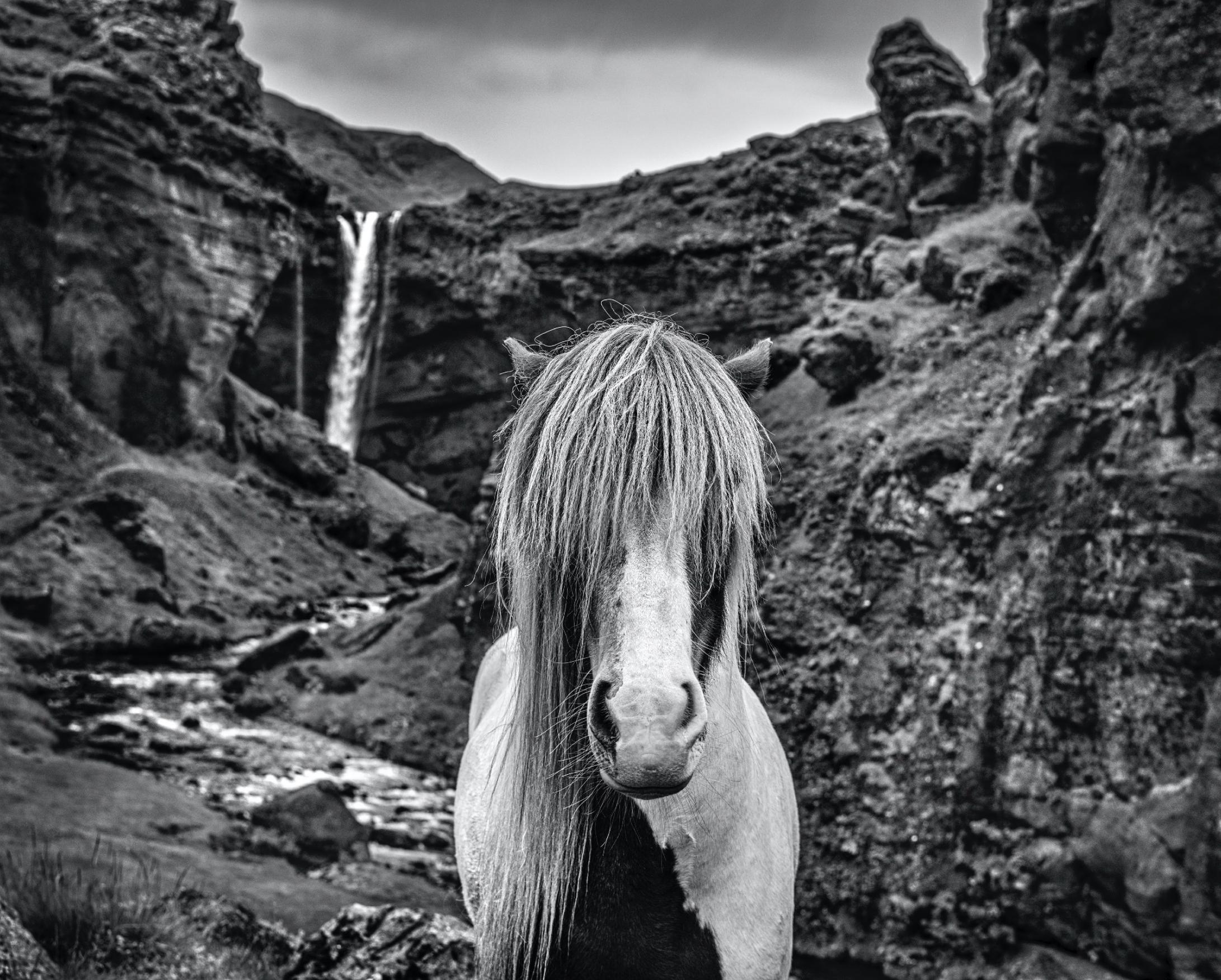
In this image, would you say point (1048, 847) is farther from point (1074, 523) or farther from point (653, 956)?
point (653, 956)

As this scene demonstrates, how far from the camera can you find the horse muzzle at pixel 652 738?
5.93ft

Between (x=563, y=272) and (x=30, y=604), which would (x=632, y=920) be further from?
(x=563, y=272)

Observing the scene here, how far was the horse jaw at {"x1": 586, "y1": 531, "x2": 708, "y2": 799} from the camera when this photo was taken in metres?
1.82

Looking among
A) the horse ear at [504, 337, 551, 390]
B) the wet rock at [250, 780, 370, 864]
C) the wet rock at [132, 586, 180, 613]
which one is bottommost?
the wet rock at [250, 780, 370, 864]

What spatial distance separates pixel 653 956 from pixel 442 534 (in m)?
29.1

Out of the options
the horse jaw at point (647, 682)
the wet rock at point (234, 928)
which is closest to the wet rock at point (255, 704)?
the wet rock at point (234, 928)

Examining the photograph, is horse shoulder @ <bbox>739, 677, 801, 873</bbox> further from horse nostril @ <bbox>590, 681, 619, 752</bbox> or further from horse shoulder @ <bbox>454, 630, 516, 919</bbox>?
horse nostril @ <bbox>590, 681, 619, 752</bbox>

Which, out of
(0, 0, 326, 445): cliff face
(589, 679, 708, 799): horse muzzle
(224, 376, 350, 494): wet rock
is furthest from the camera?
(224, 376, 350, 494): wet rock

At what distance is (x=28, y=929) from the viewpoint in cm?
446

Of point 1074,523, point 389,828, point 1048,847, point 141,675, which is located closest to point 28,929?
point 1048,847

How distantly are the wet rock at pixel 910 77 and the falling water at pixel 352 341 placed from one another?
961 inches

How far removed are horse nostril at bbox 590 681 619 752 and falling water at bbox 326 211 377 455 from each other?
35.8 meters

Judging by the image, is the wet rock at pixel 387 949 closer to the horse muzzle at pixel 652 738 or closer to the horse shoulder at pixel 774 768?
the horse shoulder at pixel 774 768

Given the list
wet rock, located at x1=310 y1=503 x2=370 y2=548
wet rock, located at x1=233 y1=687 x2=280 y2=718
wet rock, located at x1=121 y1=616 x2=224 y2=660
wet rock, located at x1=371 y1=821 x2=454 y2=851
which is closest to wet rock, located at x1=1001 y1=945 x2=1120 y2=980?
wet rock, located at x1=371 y1=821 x2=454 y2=851
